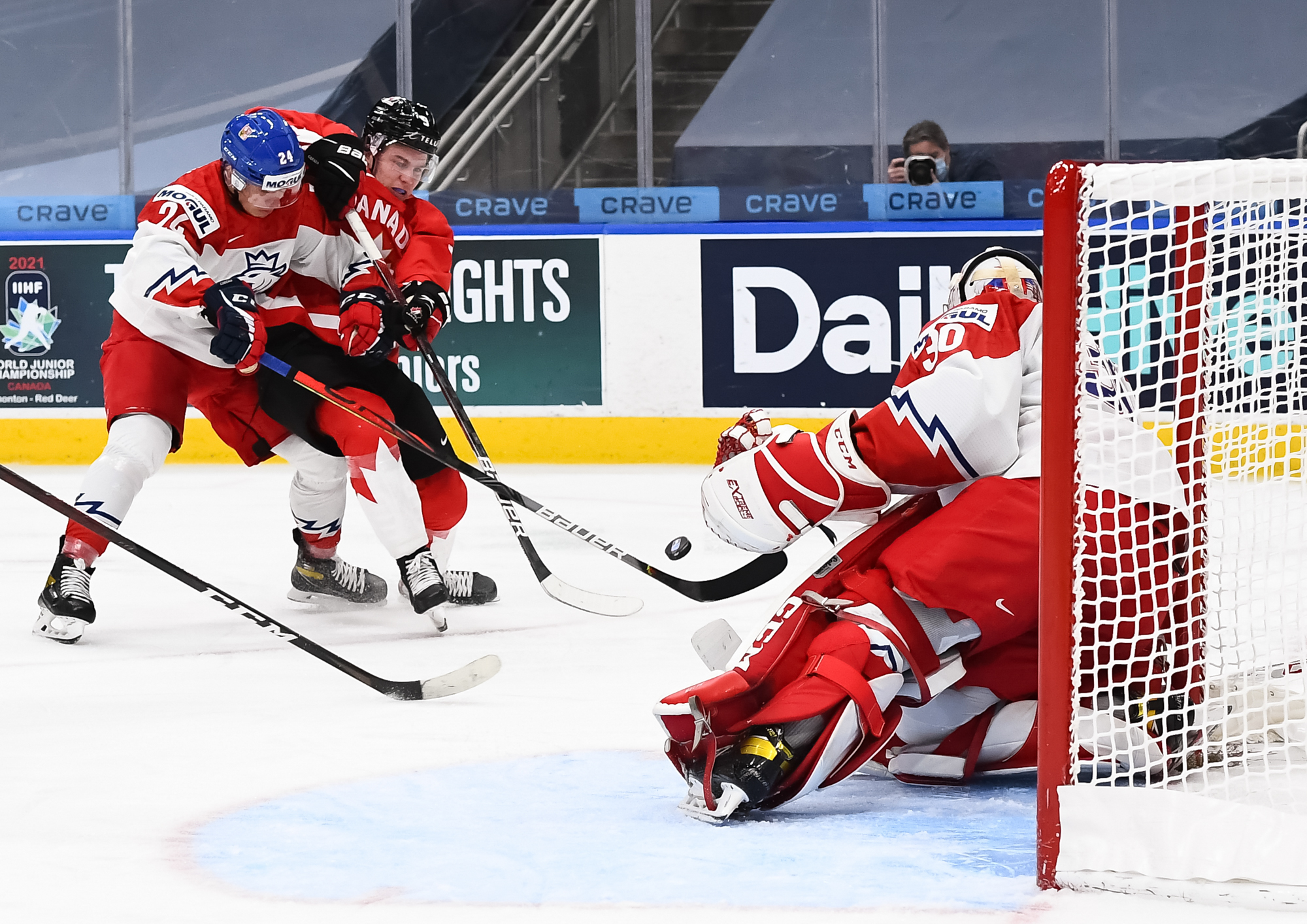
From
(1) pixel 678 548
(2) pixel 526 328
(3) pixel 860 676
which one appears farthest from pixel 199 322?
(2) pixel 526 328

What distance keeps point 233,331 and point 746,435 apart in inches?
54.2

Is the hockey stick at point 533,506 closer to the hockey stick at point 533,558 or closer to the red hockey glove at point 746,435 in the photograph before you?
the hockey stick at point 533,558

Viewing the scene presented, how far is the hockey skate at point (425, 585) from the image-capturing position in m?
2.81

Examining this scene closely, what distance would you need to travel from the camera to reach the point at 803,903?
136cm

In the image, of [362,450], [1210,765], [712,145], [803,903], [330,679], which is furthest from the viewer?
[712,145]

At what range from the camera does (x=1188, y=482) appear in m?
1.58

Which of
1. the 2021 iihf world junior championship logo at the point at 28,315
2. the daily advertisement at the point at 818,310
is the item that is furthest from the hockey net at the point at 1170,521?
the 2021 iihf world junior championship logo at the point at 28,315

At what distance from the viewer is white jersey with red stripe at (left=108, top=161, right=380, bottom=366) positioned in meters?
2.80

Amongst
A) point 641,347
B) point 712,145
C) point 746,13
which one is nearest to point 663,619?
point 641,347

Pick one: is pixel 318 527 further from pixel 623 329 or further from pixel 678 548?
pixel 623 329

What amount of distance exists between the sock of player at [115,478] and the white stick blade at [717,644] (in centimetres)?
146

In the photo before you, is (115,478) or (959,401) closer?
(959,401)

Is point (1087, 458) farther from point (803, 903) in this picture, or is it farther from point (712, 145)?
point (712, 145)

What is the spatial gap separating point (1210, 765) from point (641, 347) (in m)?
4.13
